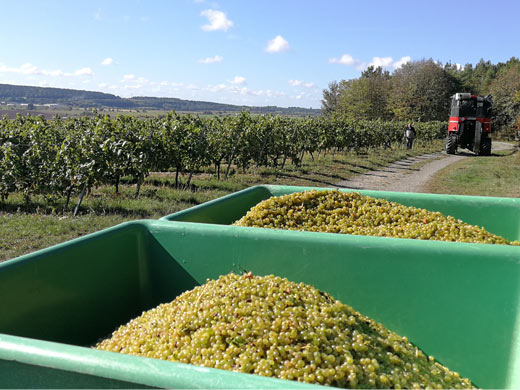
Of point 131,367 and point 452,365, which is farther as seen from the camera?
point 452,365

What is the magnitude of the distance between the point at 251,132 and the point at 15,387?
13066mm

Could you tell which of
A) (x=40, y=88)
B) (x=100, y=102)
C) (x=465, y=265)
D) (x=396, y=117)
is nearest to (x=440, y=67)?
(x=396, y=117)

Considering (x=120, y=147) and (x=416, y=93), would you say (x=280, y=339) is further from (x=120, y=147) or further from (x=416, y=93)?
(x=416, y=93)

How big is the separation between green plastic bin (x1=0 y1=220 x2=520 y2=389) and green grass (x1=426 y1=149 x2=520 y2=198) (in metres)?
9.69

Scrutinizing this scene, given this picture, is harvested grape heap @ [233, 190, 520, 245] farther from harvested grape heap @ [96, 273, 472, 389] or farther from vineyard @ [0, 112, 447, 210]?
vineyard @ [0, 112, 447, 210]

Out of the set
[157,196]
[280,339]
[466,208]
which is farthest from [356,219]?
[157,196]

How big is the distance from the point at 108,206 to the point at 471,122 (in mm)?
18268

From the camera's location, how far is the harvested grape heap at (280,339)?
147cm

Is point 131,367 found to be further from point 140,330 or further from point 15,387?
point 140,330

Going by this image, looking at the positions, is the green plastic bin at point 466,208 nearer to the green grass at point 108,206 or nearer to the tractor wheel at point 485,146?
the green grass at point 108,206

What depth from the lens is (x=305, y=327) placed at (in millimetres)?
1638

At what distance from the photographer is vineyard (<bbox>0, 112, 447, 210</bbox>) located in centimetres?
899

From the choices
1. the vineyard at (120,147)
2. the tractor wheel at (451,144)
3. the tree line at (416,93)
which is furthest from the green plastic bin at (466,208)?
the tree line at (416,93)

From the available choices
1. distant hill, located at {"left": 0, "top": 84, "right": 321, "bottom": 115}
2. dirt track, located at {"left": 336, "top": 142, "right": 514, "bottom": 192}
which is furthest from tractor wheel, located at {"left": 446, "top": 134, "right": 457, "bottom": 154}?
distant hill, located at {"left": 0, "top": 84, "right": 321, "bottom": 115}
